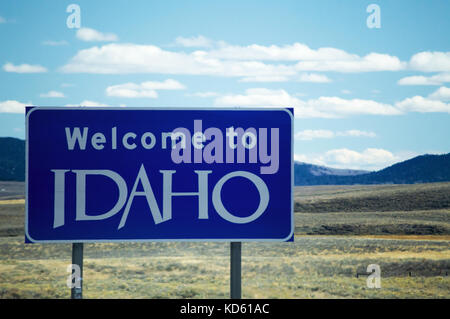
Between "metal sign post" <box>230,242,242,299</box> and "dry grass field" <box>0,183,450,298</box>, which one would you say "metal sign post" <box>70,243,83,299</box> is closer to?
"metal sign post" <box>230,242,242,299</box>

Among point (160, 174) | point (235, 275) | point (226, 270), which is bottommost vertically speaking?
point (226, 270)

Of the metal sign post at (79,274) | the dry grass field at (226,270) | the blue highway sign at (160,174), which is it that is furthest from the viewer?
the dry grass field at (226,270)

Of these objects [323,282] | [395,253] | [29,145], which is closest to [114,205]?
[29,145]

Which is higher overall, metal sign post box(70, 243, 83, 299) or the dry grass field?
metal sign post box(70, 243, 83, 299)

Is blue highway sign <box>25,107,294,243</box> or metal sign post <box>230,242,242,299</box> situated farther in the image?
blue highway sign <box>25,107,294,243</box>

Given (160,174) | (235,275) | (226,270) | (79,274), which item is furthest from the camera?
(226,270)

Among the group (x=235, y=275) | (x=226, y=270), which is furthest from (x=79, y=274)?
(x=226, y=270)

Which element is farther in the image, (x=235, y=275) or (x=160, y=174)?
(x=160, y=174)

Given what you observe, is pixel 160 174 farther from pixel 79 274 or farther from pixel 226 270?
pixel 226 270

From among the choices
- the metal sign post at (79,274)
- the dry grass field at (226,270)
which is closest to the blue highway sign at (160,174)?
the metal sign post at (79,274)

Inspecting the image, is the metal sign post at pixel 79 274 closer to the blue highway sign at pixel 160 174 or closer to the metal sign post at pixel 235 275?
the blue highway sign at pixel 160 174

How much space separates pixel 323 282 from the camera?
18.7m

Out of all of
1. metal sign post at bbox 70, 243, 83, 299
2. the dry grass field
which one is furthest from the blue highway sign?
the dry grass field

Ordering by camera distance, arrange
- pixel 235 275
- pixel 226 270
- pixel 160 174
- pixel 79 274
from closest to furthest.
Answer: pixel 79 274 < pixel 235 275 < pixel 160 174 < pixel 226 270
